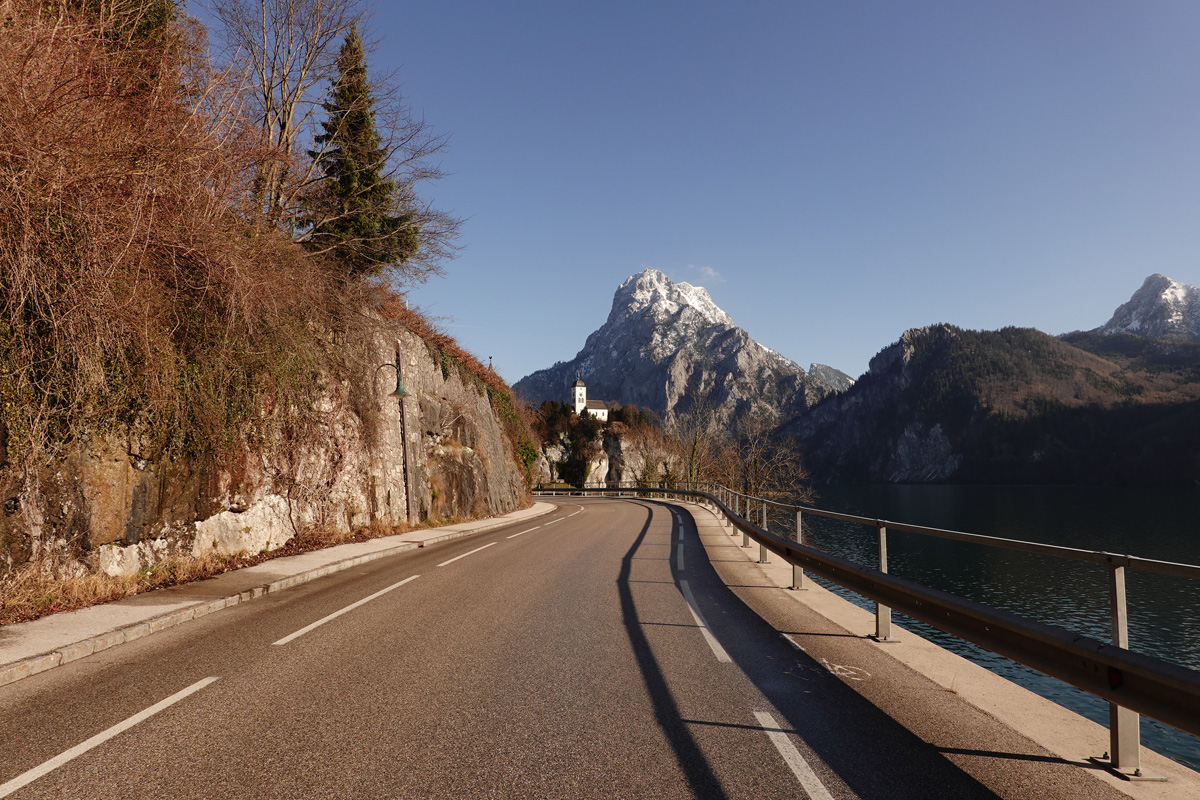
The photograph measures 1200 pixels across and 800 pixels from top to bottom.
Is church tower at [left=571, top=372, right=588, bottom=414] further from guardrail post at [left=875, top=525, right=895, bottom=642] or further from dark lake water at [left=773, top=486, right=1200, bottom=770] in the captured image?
guardrail post at [left=875, top=525, right=895, bottom=642]

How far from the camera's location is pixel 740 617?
7266 millimetres

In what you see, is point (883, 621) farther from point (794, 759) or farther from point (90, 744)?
point (90, 744)

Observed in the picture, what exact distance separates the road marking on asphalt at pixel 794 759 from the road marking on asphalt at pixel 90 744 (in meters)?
4.09

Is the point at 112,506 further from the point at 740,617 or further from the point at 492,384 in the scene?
the point at 492,384

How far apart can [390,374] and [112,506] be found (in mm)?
11626

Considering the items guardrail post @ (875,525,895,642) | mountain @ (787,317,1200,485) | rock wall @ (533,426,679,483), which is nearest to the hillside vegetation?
guardrail post @ (875,525,895,642)

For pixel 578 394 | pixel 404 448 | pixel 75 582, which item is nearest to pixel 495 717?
pixel 75 582

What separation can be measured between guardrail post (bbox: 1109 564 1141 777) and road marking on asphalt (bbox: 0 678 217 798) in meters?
5.80

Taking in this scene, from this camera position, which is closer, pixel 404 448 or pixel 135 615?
pixel 135 615

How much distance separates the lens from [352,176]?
18.8 meters

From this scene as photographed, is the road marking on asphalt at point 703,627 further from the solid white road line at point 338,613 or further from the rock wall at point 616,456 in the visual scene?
the rock wall at point 616,456

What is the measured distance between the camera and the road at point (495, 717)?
3246 mm

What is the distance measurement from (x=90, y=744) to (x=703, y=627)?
517 centimetres

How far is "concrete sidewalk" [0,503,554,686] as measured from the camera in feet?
18.0
